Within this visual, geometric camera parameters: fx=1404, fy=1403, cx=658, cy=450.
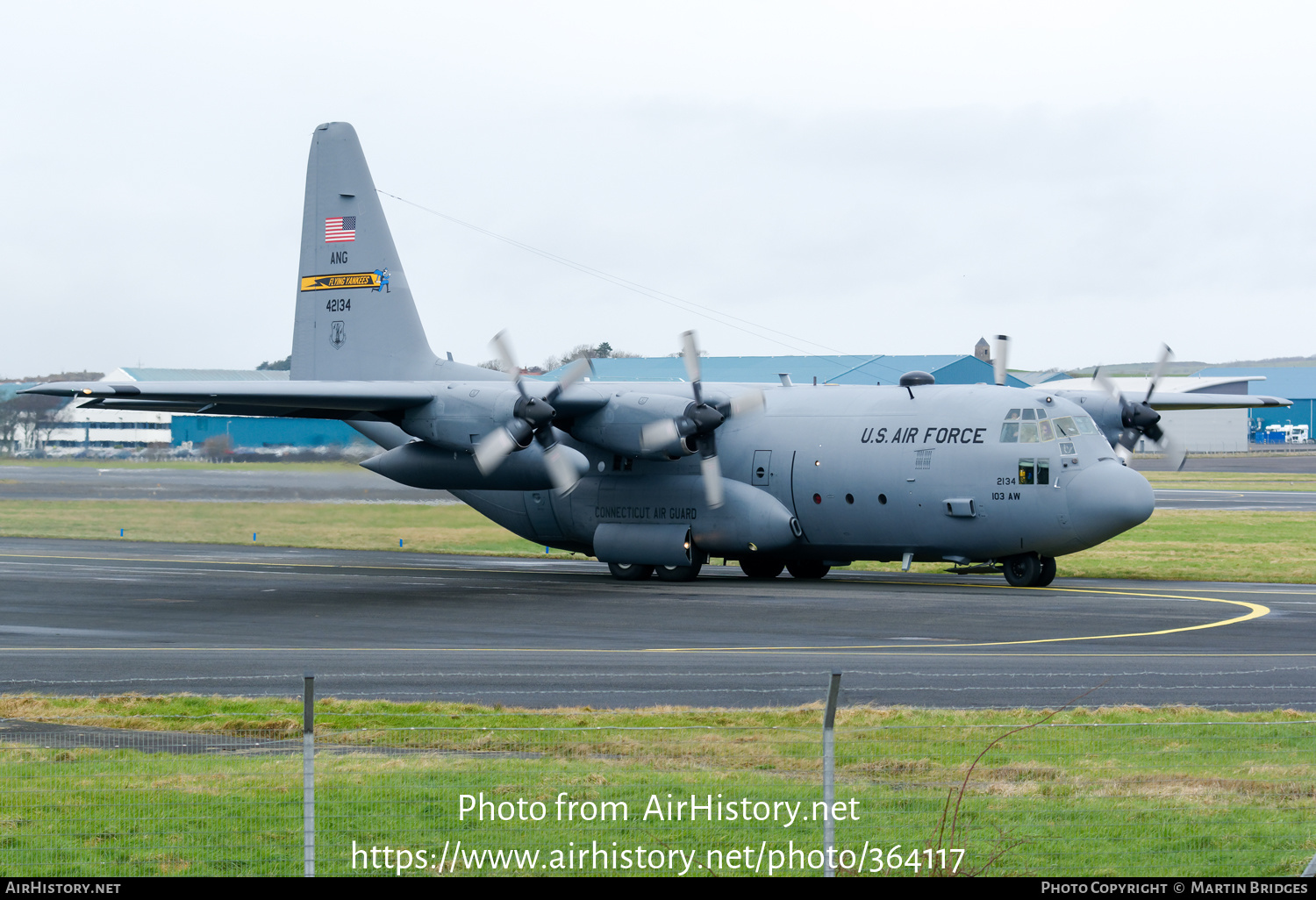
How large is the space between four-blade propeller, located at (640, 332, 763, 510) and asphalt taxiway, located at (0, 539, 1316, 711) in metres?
2.52

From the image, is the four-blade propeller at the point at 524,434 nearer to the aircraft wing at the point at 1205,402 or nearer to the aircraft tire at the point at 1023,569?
the aircraft tire at the point at 1023,569

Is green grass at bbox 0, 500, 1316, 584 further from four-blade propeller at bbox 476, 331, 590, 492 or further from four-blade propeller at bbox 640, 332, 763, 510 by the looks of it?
four-blade propeller at bbox 476, 331, 590, 492

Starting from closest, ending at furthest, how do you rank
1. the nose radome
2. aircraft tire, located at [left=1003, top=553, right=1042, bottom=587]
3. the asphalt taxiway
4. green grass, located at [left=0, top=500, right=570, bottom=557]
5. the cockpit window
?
the asphalt taxiway, the nose radome, the cockpit window, aircraft tire, located at [left=1003, top=553, right=1042, bottom=587], green grass, located at [left=0, top=500, right=570, bottom=557]

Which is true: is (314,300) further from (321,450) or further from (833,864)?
(833,864)

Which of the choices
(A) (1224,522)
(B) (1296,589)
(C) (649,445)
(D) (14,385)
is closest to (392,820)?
(C) (649,445)

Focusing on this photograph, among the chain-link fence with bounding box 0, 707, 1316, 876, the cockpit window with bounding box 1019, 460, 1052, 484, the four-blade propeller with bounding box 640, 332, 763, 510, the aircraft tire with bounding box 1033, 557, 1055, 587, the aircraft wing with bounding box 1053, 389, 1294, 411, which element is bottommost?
the chain-link fence with bounding box 0, 707, 1316, 876

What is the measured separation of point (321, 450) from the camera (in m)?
40.6

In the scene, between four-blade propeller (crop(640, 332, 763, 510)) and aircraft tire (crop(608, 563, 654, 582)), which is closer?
four-blade propeller (crop(640, 332, 763, 510))

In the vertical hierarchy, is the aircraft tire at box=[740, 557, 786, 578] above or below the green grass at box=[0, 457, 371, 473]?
below

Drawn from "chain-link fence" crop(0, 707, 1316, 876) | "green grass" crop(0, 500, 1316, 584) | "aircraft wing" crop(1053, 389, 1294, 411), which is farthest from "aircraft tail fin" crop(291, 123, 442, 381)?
"chain-link fence" crop(0, 707, 1316, 876)

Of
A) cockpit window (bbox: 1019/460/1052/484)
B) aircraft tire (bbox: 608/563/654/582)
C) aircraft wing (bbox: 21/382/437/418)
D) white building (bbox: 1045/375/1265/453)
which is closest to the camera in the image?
aircraft wing (bbox: 21/382/437/418)

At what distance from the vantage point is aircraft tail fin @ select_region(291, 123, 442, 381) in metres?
36.2

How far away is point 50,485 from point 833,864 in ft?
210

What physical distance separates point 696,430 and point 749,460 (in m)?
1.91
